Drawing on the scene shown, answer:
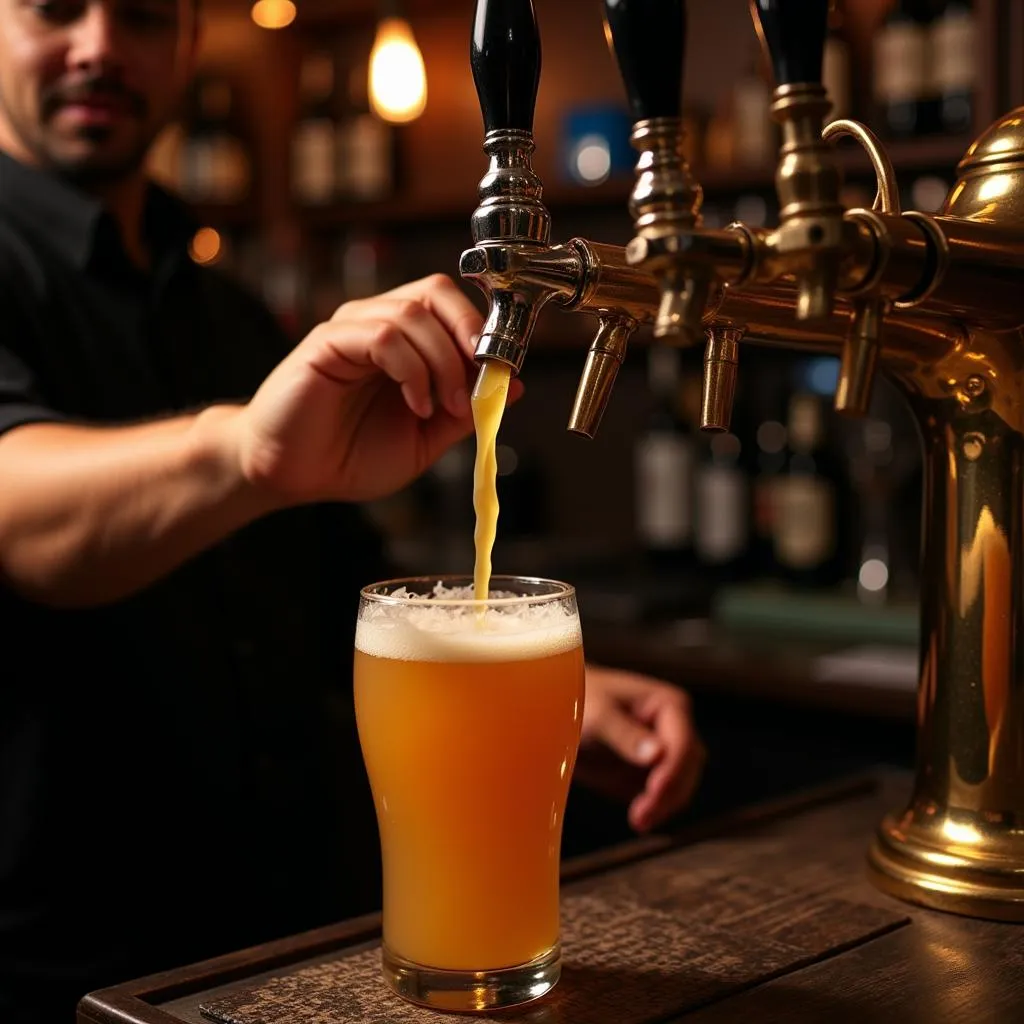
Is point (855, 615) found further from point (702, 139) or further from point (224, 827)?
point (224, 827)

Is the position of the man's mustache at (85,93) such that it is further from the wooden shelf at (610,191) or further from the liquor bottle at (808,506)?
the liquor bottle at (808,506)

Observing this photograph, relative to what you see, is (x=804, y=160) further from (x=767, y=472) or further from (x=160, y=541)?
(x=767, y=472)

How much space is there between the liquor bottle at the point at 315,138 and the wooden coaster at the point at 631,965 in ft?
9.80

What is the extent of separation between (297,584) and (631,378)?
1772 mm

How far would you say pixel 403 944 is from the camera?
0.84m

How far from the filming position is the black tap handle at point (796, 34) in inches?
26.4

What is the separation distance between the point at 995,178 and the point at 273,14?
3.22 metres

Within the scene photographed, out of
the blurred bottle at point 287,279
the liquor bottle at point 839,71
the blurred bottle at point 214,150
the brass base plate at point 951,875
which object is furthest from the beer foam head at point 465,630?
the blurred bottle at point 214,150

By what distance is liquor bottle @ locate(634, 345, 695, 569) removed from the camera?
304 centimetres

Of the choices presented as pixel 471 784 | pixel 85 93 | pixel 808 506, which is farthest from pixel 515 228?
pixel 808 506

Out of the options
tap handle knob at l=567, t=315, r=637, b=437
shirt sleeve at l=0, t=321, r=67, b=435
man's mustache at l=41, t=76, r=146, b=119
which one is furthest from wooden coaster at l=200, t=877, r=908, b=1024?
man's mustache at l=41, t=76, r=146, b=119

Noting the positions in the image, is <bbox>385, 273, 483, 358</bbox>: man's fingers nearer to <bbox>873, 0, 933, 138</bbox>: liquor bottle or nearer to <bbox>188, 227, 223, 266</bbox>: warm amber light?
<bbox>873, 0, 933, 138</bbox>: liquor bottle

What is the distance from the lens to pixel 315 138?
12.0 ft

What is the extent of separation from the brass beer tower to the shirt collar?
3.38ft
